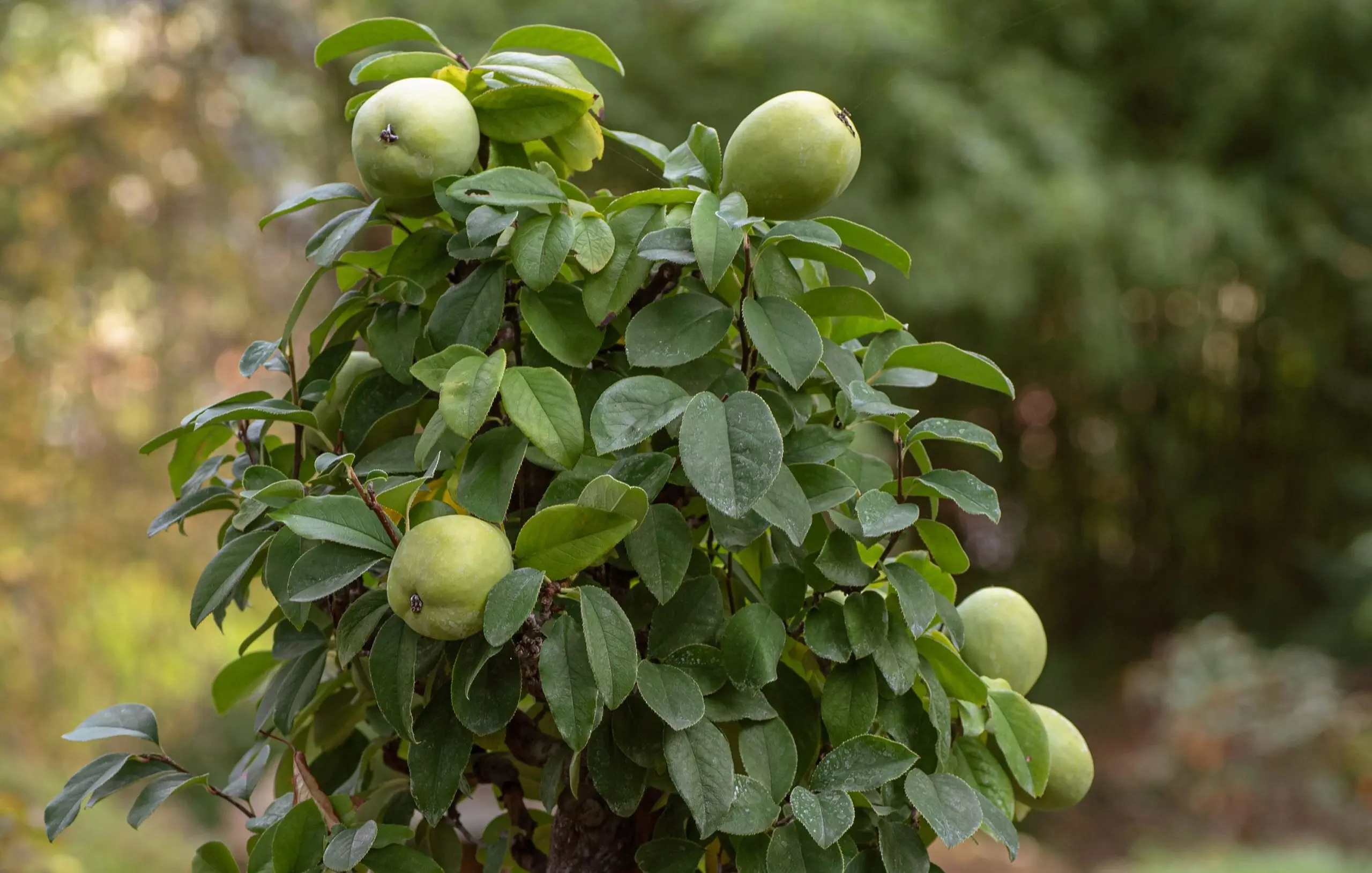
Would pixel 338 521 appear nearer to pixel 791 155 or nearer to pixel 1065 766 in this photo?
pixel 791 155

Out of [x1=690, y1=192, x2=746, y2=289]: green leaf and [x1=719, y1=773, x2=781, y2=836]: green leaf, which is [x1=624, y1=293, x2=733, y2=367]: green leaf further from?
[x1=719, y1=773, x2=781, y2=836]: green leaf

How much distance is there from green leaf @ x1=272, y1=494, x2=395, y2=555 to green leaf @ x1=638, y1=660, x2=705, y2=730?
10 cm

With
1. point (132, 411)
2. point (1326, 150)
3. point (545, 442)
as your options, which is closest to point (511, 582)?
point (545, 442)

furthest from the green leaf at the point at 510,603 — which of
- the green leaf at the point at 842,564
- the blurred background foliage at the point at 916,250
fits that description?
the blurred background foliage at the point at 916,250

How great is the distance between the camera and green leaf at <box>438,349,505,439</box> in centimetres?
36

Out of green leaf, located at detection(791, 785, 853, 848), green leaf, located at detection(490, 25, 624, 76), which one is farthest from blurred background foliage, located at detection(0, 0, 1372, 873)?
green leaf, located at detection(791, 785, 853, 848)

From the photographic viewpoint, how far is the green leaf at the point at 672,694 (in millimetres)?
361

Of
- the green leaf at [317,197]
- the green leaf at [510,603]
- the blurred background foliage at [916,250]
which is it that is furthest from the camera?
the blurred background foliage at [916,250]

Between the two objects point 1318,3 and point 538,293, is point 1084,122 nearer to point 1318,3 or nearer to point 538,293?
point 1318,3

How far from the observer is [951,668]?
43 centimetres

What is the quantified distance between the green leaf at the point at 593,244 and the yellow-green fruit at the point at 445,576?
103 mm

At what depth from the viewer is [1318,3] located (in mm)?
2654

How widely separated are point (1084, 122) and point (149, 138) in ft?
7.87

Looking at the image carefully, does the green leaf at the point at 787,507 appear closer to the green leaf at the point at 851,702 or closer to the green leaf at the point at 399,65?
the green leaf at the point at 851,702
